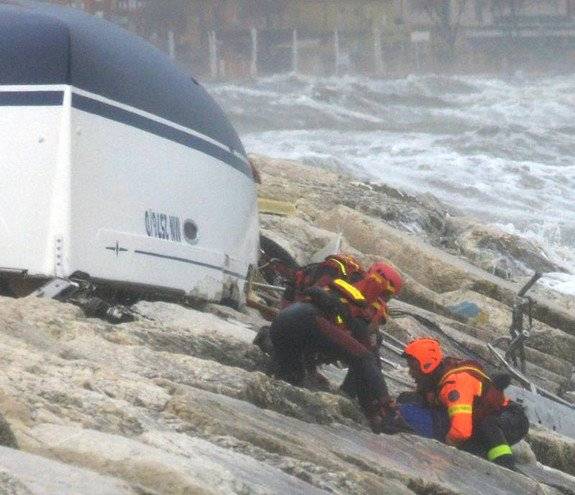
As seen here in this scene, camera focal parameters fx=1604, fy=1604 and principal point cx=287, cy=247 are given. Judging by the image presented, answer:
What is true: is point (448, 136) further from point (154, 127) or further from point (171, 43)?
point (154, 127)

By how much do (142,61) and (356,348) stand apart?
2.67 m

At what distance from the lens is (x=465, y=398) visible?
698 centimetres

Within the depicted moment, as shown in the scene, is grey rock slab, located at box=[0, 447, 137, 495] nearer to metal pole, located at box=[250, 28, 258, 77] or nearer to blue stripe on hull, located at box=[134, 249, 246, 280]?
blue stripe on hull, located at box=[134, 249, 246, 280]

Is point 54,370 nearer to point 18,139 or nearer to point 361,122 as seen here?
point 18,139

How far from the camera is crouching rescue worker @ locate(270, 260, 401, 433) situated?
6.84 m

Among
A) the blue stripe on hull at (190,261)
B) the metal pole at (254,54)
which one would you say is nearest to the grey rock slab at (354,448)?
the blue stripe on hull at (190,261)

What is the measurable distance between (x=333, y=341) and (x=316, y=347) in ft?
0.32

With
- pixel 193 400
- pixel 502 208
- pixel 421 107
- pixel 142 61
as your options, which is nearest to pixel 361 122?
pixel 421 107

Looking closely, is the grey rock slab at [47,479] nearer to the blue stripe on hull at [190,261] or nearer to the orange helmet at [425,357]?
the orange helmet at [425,357]

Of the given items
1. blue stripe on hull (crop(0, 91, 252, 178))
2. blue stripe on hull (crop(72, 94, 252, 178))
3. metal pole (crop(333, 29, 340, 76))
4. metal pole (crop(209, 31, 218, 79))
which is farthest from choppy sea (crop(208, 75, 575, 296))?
blue stripe on hull (crop(0, 91, 252, 178))

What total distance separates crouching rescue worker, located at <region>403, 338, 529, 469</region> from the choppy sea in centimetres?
881

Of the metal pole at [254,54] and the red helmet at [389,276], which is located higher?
the red helmet at [389,276]

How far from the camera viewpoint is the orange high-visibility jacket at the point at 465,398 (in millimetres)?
6938

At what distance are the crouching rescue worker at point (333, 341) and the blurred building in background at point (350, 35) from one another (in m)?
64.2
